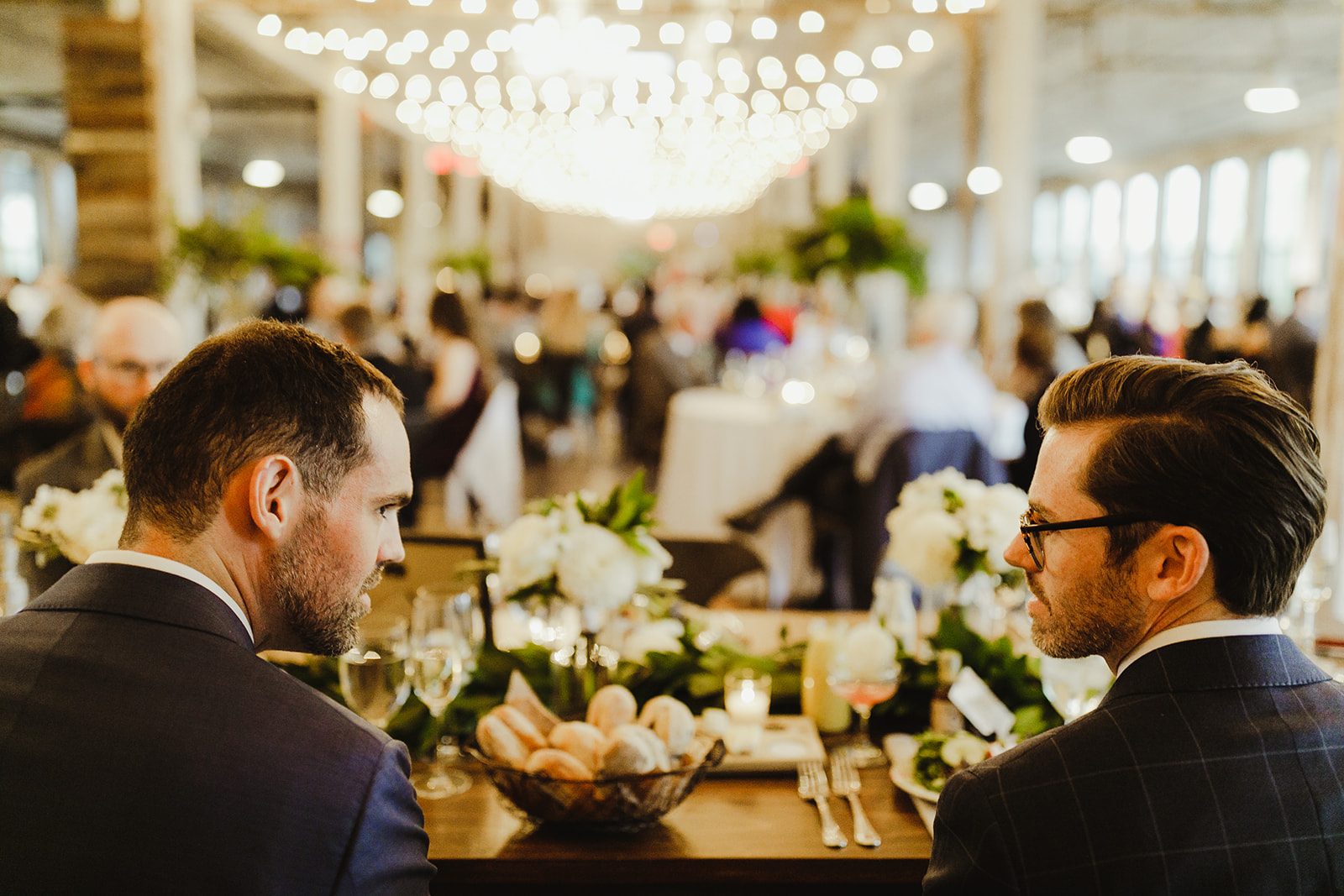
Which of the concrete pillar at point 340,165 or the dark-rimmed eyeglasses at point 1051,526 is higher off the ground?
the concrete pillar at point 340,165

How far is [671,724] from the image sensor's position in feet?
4.72

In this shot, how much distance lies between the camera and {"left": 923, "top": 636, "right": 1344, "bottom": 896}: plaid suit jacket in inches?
37.7

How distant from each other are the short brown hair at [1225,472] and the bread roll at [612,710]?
73 centimetres

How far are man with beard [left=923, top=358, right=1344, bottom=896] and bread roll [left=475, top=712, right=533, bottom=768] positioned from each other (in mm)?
596

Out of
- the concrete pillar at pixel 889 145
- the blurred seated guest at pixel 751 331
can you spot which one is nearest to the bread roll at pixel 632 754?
the blurred seated guest at pixel 751 331

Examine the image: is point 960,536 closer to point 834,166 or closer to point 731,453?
point 731,453

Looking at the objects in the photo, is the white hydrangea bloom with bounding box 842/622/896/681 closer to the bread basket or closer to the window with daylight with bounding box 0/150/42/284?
the bread basket

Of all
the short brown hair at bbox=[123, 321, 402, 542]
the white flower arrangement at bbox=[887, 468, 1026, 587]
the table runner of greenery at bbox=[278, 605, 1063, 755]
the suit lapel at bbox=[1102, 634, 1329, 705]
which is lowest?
the table runner of greenery at bbox=[278, 605, 1063, 755]

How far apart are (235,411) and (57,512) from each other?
1.09 m

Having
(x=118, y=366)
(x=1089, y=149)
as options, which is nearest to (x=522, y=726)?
(x=118, y=366)

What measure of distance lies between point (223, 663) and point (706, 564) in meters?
1.89

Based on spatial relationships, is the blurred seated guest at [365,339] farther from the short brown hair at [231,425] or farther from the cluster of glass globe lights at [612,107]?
the short brown hair at [231,425]

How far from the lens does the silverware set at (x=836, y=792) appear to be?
4.58ft

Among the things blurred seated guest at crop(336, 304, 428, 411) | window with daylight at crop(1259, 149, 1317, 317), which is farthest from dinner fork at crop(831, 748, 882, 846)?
window with daylight at crop(1259, 149, 1317, 317)
